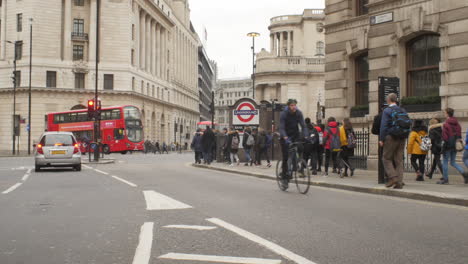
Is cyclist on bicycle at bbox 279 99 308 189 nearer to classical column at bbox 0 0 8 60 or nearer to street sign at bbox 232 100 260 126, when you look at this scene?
street sign at bbox 232 100 260 126

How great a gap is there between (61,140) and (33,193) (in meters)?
9.38

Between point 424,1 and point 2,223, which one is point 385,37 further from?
point 2,223

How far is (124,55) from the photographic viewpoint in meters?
65.6

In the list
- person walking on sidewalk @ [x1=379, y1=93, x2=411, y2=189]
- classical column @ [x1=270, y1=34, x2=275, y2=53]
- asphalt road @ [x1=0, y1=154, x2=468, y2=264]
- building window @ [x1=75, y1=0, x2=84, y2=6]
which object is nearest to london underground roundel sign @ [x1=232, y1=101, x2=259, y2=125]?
person walking on sidewalk @ [x1=379, y1=93, x2=411, y2=189]

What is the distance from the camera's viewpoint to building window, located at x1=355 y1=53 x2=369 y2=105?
20.1m

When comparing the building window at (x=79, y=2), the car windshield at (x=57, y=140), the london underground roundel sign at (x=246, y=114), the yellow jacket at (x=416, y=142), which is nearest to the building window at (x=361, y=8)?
the london underground roundel sign at (x=246, y=114)

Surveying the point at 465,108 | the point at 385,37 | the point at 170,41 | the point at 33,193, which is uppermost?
the point at 170,41

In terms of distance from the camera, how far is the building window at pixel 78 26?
64.1 metres

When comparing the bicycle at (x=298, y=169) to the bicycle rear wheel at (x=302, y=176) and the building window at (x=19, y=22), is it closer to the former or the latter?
the bicycle rear wheel at (x=302, y=176)

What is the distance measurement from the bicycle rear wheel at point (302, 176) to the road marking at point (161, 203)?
2.69 metres

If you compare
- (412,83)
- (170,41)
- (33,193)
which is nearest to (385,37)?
(412,83)

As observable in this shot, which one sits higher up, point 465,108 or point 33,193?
point 465,108

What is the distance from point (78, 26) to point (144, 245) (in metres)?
63.3

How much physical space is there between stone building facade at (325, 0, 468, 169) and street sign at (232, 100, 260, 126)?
456cm
